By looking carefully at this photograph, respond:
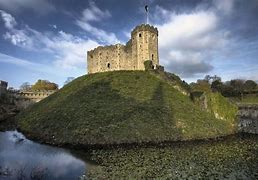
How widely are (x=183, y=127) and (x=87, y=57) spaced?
40.0m

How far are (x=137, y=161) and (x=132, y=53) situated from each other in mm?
41621

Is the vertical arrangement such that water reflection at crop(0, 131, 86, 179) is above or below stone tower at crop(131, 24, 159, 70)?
below

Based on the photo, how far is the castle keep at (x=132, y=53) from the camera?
199 ft

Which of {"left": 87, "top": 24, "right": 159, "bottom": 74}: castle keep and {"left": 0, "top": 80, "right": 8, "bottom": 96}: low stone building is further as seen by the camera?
{"left": 0, "top": 80, "right": 8, "bottom": 96}: low stone building

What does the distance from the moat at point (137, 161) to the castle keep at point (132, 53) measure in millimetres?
31962

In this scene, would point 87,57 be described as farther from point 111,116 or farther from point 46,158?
point 46,158

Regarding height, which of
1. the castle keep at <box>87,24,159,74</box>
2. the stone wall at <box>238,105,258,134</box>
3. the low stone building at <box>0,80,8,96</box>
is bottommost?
the stone wall at <box>238,105,258,134</box>

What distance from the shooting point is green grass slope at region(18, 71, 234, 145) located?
111 ft

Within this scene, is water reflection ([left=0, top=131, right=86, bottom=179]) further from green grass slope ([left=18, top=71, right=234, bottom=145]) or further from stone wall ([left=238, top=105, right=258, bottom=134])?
stone wall ([left=238, top=105, right=258, bottom=134])

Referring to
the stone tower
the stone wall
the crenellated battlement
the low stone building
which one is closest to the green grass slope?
the stone wall

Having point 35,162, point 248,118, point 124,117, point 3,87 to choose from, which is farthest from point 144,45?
point 3,87

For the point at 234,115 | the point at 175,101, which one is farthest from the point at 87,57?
the point at 234,115

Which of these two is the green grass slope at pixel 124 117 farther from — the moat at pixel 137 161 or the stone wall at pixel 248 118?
the moat at pixel 137 161

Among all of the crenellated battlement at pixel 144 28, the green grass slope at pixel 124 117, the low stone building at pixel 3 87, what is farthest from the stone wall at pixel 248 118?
Result: the low stone building at pixel 3 87
